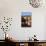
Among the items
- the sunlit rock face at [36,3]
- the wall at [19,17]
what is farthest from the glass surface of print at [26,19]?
the sunlit rock face at [36,3]

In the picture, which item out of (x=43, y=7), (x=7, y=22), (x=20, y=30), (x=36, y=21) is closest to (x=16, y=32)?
(x=20, y=30)

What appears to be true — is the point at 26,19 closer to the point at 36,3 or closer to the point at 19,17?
the point at 19,17

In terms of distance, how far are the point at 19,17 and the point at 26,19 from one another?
0.16 meters

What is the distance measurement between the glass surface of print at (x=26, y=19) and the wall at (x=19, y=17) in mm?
63

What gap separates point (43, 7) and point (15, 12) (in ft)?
2.00

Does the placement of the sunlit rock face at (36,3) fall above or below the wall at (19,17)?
above

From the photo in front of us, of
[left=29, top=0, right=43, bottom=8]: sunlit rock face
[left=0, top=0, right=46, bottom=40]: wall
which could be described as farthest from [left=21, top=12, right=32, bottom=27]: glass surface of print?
[left=29, top=0, right=43, bottom=8]: sunlit rock face

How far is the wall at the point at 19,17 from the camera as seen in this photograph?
Result: 8.61 ft

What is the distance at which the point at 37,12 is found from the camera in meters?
2.66

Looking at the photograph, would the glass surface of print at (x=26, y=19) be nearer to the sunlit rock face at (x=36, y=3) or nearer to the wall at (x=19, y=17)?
the wall at (x=19, y=17)

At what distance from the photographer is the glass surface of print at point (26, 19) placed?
2650 mm

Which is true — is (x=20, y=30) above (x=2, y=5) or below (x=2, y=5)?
below

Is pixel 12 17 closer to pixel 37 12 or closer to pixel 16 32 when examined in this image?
pixel 16 32

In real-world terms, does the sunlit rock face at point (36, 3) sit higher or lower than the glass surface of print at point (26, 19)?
higher
